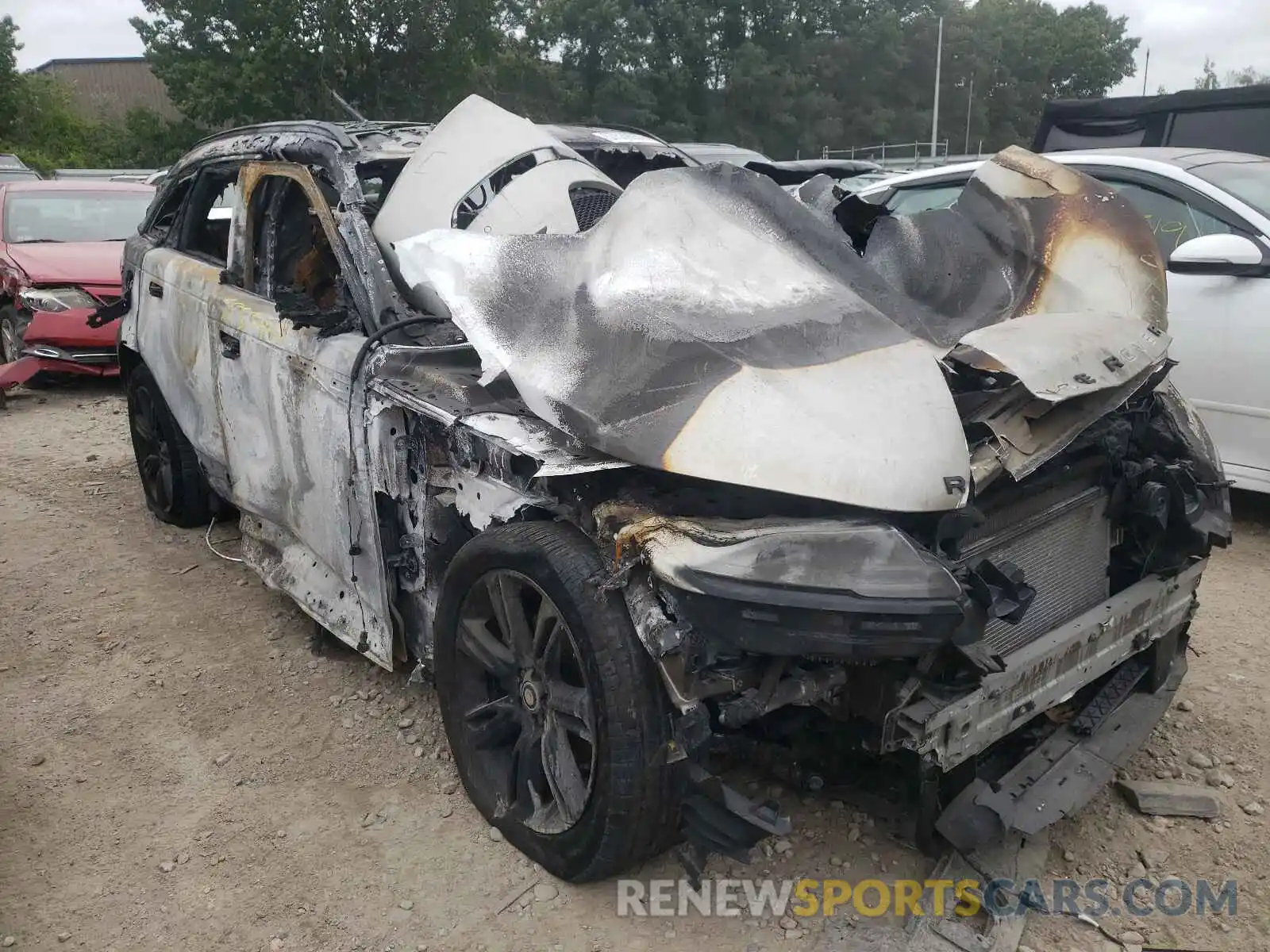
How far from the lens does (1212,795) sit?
2807mm

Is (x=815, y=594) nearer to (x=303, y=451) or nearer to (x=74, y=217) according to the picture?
(x=303, y=451)

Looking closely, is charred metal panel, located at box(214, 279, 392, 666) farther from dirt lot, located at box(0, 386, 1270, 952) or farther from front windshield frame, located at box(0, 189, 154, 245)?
front windshield frame, located at box(0, 189, 154, 245)

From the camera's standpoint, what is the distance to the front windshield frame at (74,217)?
8.80 metres

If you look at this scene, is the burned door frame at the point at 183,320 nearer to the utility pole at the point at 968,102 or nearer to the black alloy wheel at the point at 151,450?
the black alloy wheel at the point at 151,450

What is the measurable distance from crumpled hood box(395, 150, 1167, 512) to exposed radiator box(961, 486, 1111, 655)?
346mm

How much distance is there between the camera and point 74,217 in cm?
916

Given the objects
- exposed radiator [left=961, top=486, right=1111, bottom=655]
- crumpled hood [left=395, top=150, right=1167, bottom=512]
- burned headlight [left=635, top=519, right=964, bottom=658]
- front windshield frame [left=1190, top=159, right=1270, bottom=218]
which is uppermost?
front windshield frame [left=1190, top=159, right=1270, bottom=218]

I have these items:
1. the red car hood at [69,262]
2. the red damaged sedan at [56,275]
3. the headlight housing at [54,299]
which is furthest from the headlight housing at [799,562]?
the headlight housing at [54,299]

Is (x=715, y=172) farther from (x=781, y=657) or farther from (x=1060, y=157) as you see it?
(x=1060, y=157)

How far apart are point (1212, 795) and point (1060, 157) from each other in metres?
3.39

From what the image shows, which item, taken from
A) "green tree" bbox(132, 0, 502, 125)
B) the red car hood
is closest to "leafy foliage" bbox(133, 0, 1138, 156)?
"green tree" bbox(132, 0, 502, 125)

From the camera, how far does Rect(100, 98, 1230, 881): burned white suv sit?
2.07 m

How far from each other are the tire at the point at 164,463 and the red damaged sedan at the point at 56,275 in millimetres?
3018

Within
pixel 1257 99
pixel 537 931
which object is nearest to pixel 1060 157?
pixel 1257 99
